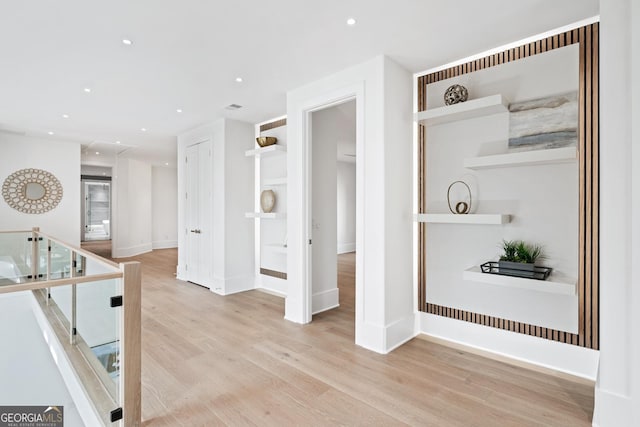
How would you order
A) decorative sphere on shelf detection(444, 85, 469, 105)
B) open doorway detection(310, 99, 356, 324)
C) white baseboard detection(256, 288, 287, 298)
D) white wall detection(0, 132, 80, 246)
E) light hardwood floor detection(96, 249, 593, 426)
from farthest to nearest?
white wall detection(0, 132, 80, 246), white baseboard detection(256, 288, 287, 298), open doorway detection(310, 99, 356, 324), decorative sphere on shelf detection(444, 85, 469, 105), light hardwood floor detection(96, 249, 593, 426)

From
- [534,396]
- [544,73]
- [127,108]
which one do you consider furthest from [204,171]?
[534,396]

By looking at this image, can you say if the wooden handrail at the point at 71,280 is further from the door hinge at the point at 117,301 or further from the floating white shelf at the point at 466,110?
the floating white shelf at the point at 466,110

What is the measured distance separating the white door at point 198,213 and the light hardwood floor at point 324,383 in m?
1.87

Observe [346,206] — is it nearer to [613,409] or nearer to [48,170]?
[48,170]

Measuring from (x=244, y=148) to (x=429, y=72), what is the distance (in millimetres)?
3044

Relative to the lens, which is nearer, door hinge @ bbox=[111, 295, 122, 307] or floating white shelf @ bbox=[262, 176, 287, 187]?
door hinge @ bbox=[111, 295, 122, 307]

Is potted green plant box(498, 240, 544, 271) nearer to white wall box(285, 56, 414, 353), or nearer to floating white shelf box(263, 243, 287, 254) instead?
white wall box(285, 56, 414, 353)

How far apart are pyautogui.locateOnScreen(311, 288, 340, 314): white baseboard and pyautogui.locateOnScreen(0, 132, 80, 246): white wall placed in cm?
578

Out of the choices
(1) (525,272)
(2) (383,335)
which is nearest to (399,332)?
(2) (383,335)

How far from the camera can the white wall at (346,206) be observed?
9.32 meters

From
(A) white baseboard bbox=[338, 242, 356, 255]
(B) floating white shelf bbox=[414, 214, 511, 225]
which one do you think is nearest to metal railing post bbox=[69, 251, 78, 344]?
(B) floating white shelf bbox=[414, 214, 511, 225]

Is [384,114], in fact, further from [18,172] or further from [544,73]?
[18,172]

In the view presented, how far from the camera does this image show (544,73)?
2.62 m

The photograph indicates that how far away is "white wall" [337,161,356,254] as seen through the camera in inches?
367
